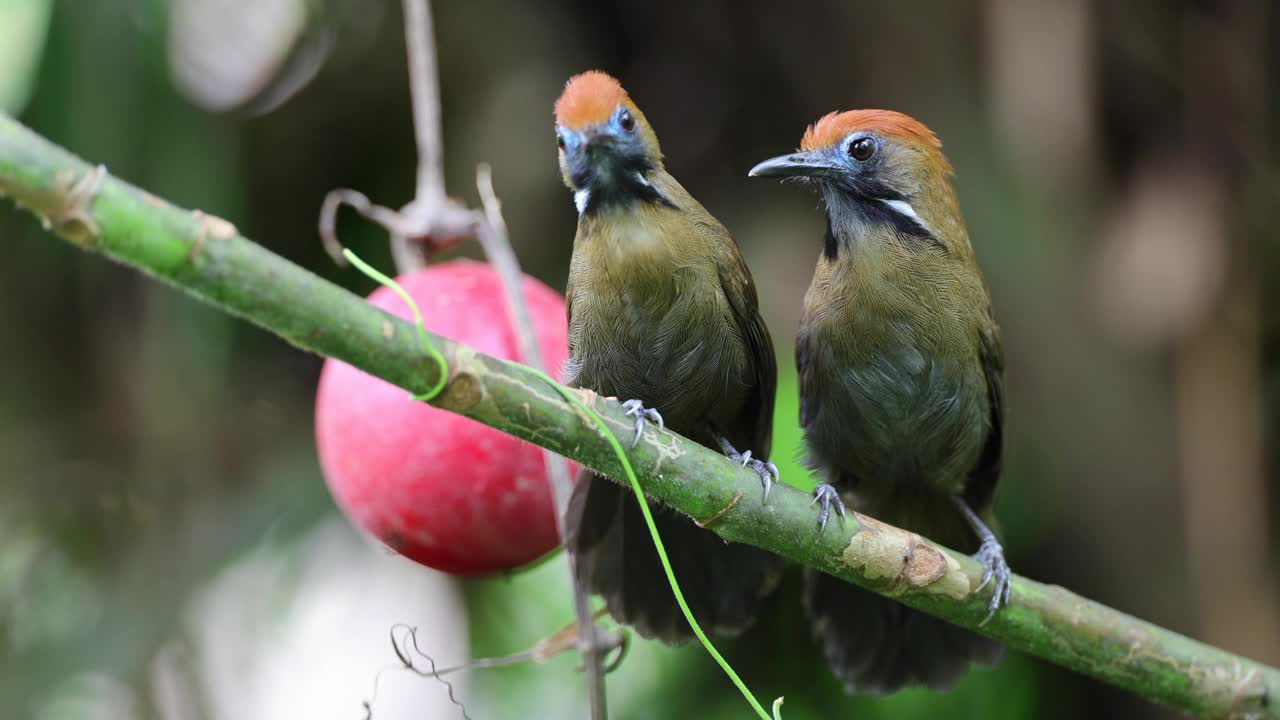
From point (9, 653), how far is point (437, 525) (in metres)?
2.46

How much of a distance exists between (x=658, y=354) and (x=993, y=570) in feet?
2.88

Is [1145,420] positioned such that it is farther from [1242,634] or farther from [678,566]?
[678,566]

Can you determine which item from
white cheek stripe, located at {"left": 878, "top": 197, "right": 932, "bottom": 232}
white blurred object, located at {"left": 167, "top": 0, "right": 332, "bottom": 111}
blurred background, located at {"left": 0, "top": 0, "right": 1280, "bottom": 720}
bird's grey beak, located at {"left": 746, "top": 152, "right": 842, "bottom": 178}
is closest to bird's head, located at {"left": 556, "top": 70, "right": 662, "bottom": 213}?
bird's grey beak, located at {"left": 746, "top": 152, "right": 842, "bottom": 178}

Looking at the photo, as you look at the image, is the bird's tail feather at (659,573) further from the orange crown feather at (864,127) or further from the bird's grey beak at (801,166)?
the orange crown feather at (864,127)

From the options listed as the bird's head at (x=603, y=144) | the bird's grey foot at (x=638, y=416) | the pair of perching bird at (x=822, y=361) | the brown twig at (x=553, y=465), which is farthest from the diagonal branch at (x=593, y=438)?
the bird's head at (x=603, y=144)

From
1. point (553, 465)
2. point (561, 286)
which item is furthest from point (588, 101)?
point (561, 286)

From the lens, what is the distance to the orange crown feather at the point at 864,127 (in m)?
3.31

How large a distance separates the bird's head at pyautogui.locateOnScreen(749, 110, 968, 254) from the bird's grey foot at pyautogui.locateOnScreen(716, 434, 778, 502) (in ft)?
1.99

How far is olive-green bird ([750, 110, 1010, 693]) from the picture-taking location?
11.0 ft

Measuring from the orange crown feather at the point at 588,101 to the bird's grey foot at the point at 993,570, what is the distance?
125cm

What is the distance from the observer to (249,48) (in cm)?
491

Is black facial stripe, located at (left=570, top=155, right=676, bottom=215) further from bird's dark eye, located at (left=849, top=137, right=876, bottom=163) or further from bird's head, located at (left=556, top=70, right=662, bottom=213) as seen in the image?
bird's dark eye, located at (left=849, top=137, right=876, bottom=163)

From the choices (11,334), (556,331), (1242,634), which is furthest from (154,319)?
(1242,634)

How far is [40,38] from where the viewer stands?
417cm
